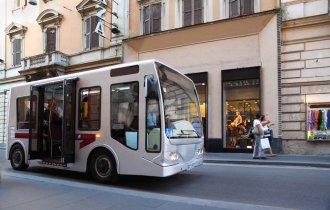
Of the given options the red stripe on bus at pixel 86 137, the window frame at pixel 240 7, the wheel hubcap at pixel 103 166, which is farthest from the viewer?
the window frame at pixel 240 7

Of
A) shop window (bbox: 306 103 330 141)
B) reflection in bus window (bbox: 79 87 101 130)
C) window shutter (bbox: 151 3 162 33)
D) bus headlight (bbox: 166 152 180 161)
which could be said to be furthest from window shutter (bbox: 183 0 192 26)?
bus headlight (bbox: 166 152 180 161)

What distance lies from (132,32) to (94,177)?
13.7 meters

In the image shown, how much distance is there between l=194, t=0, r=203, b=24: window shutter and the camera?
18906 mm

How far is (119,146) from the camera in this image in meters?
8.58

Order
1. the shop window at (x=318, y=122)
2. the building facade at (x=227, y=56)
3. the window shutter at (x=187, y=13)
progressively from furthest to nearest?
the window shutter at (x=187, y=13) → the building facade at (x=227, y=56) → the shop window at (x=318, y=122)

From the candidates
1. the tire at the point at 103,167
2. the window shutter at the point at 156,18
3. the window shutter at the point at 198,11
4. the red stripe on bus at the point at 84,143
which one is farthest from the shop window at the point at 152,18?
the tire at the point at 103,167

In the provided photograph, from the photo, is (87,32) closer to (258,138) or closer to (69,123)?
(258,138)

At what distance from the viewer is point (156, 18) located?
20.5 meters

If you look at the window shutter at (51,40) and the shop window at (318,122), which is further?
the window shutter at (51,40)

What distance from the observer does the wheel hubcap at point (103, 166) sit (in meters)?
8.84

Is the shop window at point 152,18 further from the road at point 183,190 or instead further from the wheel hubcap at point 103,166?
the wheel hubcap at point 103,166

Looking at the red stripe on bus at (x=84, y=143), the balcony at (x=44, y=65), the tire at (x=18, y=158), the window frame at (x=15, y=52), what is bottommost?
the tire at (x=18, y=158)

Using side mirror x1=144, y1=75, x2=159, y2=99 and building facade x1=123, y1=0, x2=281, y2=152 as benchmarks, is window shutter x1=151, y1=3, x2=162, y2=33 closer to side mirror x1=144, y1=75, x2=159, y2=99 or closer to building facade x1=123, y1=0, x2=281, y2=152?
building facade x1=123, y1=0, x2=281, y2=152

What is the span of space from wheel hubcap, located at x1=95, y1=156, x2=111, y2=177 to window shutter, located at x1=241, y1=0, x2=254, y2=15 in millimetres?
11495
